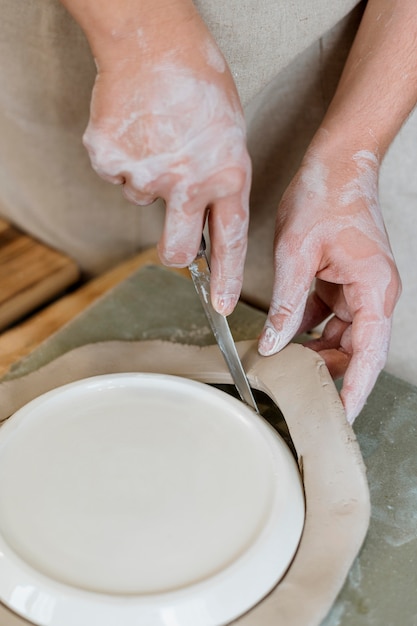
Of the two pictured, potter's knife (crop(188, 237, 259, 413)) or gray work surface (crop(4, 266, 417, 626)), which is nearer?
gray work surface (crop(4, 266, 417, 626))

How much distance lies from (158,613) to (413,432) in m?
0.45

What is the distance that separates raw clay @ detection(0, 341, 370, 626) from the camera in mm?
686

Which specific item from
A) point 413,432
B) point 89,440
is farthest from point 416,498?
point 89,440

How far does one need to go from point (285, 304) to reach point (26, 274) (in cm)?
63

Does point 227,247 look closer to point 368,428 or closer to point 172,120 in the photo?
point 172,120

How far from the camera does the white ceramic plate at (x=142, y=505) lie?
0.65 meters

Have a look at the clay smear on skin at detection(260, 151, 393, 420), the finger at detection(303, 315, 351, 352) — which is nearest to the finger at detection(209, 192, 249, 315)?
the clay smear on skin at detection(260, 151, 393, 420)

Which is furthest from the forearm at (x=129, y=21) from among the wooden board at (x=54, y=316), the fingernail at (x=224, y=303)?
the wooden board at (x=54, y=316)

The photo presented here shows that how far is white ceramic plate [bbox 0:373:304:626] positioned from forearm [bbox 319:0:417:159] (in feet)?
1.31

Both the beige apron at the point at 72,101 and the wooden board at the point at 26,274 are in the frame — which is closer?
the beige apron at the point at 72,101

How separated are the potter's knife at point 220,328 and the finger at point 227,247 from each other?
32mm

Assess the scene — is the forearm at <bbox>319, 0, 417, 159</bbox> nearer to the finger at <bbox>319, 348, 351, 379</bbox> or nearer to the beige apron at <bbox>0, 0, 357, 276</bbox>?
the beige apron at <bbox>0, 0, 357, 276</bbox>

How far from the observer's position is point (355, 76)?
3.05 ft

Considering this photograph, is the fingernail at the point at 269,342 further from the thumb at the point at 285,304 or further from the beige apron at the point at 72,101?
the beige apron at the point at 72,101
